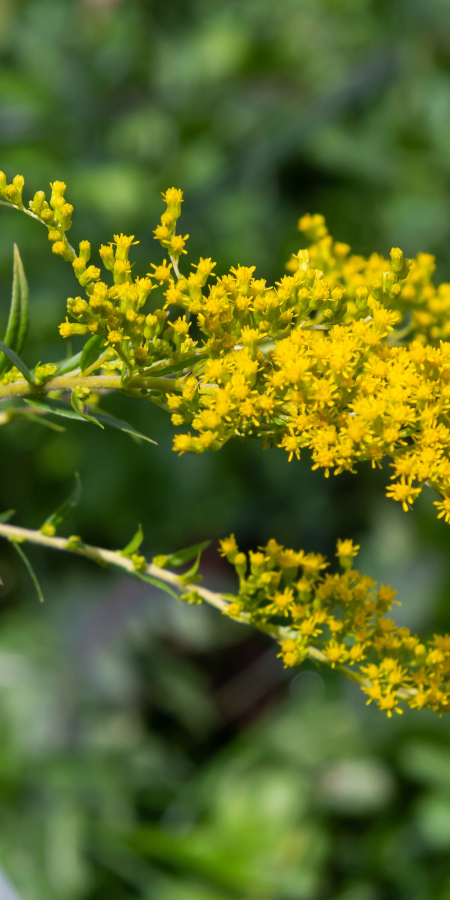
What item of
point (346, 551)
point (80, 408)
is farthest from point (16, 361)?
point (346, 551)

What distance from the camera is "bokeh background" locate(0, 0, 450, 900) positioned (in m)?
3.01

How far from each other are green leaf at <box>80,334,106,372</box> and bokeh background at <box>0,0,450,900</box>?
2286 millimetres

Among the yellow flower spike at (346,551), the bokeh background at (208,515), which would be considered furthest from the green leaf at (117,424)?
the bokeh background at (208,515)

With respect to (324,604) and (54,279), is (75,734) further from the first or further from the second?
(324,604)

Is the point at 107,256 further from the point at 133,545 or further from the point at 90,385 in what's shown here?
the point at 133,545

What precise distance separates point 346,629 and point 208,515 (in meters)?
2.57

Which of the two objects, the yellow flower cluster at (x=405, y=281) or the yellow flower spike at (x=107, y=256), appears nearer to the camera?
the yellow flower spike at (x=107, y=256)

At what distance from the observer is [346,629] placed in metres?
1.19

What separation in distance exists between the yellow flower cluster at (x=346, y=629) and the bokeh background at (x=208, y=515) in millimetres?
2049

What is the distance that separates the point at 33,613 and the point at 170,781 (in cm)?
98

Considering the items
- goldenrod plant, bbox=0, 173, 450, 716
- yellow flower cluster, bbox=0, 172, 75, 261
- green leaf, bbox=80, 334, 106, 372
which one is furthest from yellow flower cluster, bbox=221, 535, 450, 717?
yellow flower cluster, bbox=0, 172, 75, 261

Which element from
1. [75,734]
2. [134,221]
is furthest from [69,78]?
[75,734]

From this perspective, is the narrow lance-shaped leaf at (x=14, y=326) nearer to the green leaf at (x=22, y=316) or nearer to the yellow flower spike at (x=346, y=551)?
the green leaf at (x=22, y=316)

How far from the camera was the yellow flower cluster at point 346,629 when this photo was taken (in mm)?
1159
